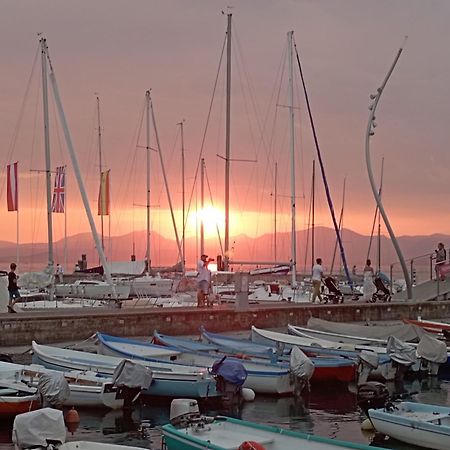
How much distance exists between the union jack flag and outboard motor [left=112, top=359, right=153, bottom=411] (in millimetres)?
22450

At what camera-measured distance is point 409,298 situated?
3216 centimetres

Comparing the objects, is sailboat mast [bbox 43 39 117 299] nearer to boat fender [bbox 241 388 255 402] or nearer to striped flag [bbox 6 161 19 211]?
striped flag [bbox 6 161 19 211]

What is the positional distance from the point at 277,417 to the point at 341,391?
3360 mm

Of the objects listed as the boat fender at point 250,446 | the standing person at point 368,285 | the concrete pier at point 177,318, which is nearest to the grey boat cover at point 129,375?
the boat fender at point 250,446

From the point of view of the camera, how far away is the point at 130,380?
16.5m

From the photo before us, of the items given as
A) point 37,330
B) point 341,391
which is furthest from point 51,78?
point 341,391

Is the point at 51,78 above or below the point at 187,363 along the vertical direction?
above

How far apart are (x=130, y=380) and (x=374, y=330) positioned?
37.3ft

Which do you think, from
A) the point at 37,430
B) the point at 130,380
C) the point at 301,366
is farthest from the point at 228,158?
the point at 37,430

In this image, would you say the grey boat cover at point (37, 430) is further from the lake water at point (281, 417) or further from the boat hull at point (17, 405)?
the boat hull at point (17, 405)

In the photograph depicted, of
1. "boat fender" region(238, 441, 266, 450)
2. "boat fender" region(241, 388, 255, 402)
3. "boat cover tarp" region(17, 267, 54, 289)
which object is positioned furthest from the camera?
"boat cover tarp" region(17, 267, 54, 289)

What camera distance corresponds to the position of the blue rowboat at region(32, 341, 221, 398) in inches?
685

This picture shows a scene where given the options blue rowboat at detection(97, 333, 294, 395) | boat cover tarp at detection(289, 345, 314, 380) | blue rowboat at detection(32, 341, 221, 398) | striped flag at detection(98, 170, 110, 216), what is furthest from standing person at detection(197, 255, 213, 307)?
striped flag at detection(98, 170, 110, 216)

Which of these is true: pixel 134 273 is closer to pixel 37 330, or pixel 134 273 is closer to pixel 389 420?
pixel 37 330
